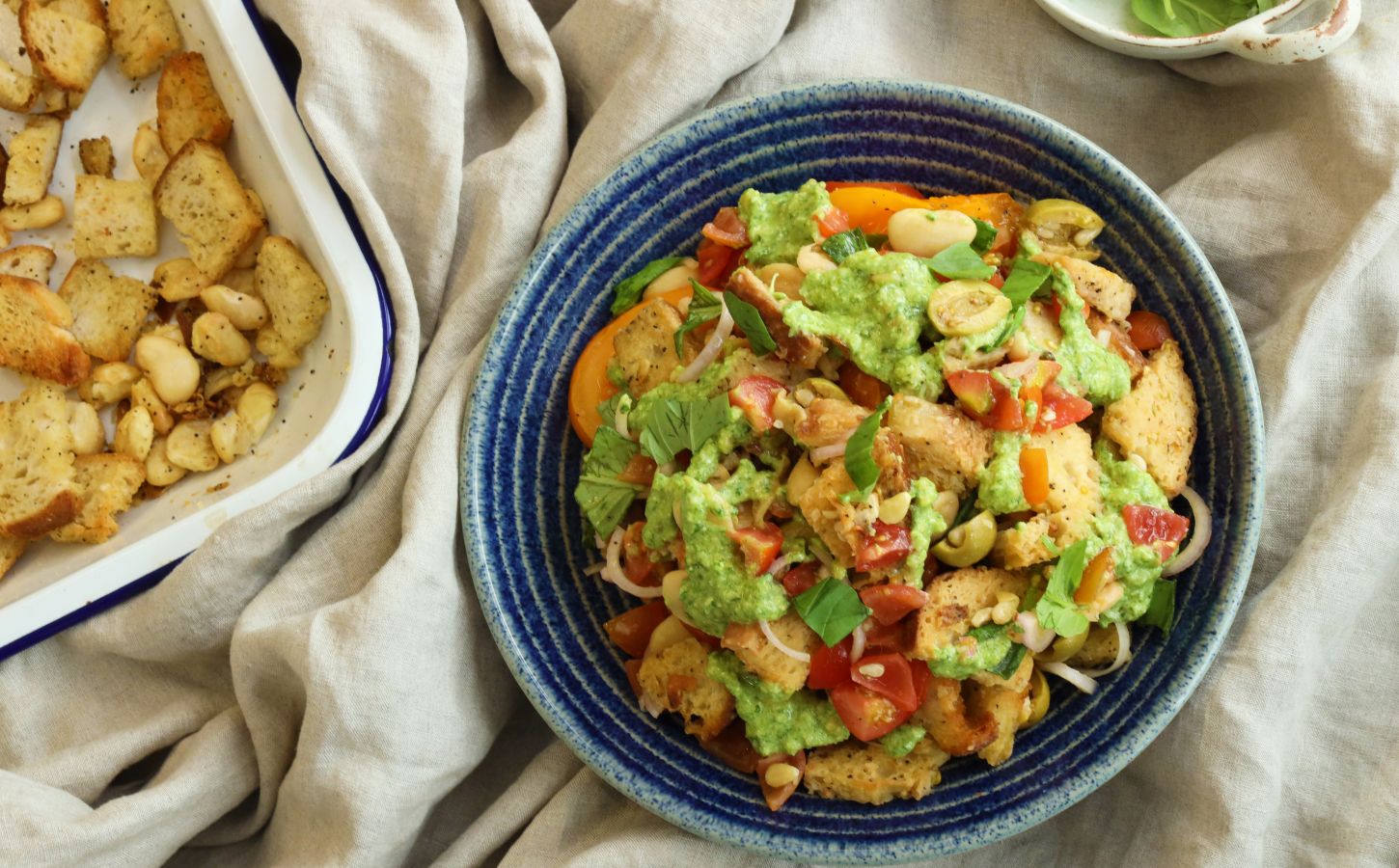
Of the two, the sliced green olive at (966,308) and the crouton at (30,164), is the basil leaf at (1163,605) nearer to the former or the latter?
the sliced green olive at (966,308)

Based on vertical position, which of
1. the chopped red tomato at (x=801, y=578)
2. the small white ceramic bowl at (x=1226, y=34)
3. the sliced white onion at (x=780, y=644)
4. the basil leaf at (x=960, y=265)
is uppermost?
the small white ceramic bowl at (x=1226, y=34)

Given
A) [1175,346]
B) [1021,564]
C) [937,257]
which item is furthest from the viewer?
[1175,346]

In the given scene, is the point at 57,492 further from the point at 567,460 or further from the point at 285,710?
the point at 567,460

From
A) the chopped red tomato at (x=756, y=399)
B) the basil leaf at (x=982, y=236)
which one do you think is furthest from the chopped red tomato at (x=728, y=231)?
the basil leaf at (x=982, y=236)

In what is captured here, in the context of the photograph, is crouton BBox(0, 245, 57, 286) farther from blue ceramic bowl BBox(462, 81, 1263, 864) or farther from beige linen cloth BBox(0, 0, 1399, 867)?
blue ceramic bowl BBox(462, 81, 1263, 864)

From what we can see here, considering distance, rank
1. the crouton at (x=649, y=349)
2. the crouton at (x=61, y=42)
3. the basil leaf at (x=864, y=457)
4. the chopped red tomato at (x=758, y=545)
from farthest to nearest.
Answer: the crouton at (x=61, y=42), the crouton at (x=649, y=349), the chopped red tomato at (x=758, y=545), the basil leaf at (x=864, y=457)

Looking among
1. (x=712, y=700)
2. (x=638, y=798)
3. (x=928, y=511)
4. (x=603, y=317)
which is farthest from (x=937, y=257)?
(x=638, y=798)

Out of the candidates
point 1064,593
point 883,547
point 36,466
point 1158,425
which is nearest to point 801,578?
point 883,547
